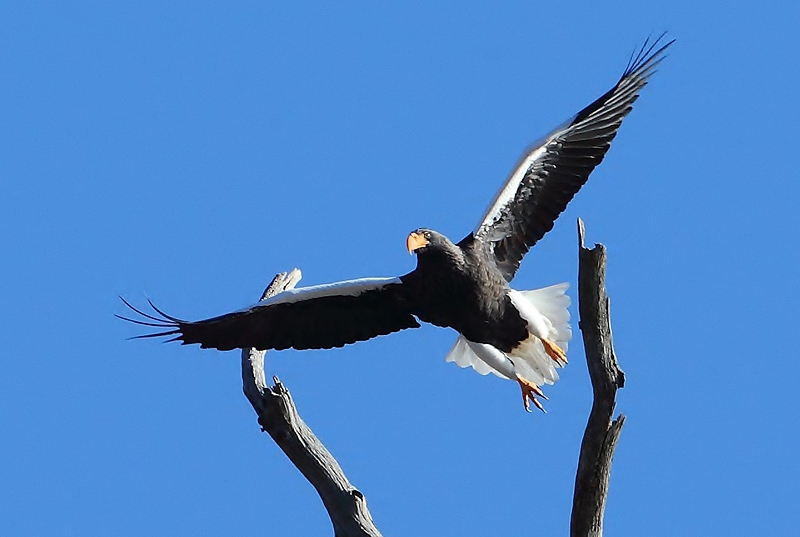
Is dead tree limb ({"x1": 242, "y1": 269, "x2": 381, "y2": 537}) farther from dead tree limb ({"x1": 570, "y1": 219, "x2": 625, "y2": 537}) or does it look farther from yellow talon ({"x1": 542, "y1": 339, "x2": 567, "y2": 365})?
yellow talon ({"x1": 542, "y1": 339, "x2": 567, "y2": 365})

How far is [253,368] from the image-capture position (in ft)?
19.9

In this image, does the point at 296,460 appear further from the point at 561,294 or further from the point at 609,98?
the point at 609,98

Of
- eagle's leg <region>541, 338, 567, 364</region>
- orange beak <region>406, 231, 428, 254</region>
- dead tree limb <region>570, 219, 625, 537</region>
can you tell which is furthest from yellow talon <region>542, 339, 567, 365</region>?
dead tree limb <region>570, 219, 625, 537</region>

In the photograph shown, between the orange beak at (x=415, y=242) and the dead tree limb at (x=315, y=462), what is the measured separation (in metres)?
1.03

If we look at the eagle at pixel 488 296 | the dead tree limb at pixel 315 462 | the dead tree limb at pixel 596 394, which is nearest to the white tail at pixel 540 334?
the eagle at pixel 488 296

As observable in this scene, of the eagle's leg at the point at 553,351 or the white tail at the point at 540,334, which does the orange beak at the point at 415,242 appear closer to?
the white tail at the point at 540,334

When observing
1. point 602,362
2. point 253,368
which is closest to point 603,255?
point 602,362

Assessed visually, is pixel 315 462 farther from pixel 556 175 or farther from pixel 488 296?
pixel 556 175

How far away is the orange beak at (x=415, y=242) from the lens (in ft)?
20.3

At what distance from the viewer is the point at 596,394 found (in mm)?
4828

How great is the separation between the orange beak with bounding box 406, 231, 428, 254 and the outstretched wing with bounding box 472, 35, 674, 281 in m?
0.46

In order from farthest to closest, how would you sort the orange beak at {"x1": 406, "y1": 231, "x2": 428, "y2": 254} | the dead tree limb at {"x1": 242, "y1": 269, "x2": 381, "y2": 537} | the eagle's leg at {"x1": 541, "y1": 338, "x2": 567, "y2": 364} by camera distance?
the eagle's leg at {"x1": 541, "y1": 338, "x2": 567, "y2": 364}
the orange beak at {"x1": 406, "y1": 231, "x2": 428, "y2": 254}
the dead tree limb at {"x1": 242, "y1": 269, "x2": 381, "y2": 537}

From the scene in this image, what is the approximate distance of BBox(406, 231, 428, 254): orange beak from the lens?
6.20 metres

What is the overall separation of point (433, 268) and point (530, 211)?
0.73 metres
